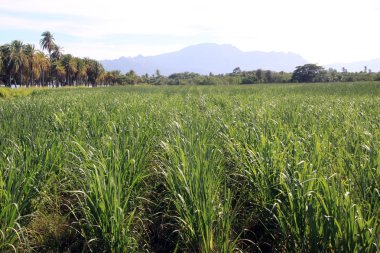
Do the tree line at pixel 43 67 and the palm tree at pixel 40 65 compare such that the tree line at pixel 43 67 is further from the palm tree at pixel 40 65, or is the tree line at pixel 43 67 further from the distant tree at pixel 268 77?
the distant tree at pixel 268 77

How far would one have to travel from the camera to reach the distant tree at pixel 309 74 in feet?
260

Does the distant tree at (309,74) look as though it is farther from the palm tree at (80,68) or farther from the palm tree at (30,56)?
the palm tree at (30,56)

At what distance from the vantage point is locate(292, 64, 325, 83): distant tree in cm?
7925

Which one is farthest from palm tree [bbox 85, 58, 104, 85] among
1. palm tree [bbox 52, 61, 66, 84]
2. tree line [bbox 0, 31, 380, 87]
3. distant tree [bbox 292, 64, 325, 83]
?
distant tree [bbox 292, 64, 325, 83]

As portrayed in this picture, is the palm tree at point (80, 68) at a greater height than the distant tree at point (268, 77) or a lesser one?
greater

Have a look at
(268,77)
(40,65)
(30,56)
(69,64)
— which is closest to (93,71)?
(69,64)

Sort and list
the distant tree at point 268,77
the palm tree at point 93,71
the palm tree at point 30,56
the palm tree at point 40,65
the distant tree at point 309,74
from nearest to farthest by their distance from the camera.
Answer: the palm tree at point 30,56 < the palm tree at point 40,65 < the distant tree at point 309,74 < the distant tree at point 268,77 < the palm tree at point 93,71

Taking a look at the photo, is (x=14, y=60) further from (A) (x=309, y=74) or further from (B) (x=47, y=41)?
(A) (x=309, y=74)

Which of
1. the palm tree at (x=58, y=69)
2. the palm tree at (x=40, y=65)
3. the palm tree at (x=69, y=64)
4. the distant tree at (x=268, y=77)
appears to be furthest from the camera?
the distant tree at (x=268, y=77)

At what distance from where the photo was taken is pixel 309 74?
80375 mm

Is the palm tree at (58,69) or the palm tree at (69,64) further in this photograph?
the palm tree at (69,64)

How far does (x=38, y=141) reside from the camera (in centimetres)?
357

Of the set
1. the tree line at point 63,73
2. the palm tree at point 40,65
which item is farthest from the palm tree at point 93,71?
the palm tree at point 40,65

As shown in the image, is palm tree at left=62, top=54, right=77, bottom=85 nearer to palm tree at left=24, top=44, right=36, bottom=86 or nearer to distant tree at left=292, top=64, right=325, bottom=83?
palm tree at left=24, top=44, right=36, bottom=86
